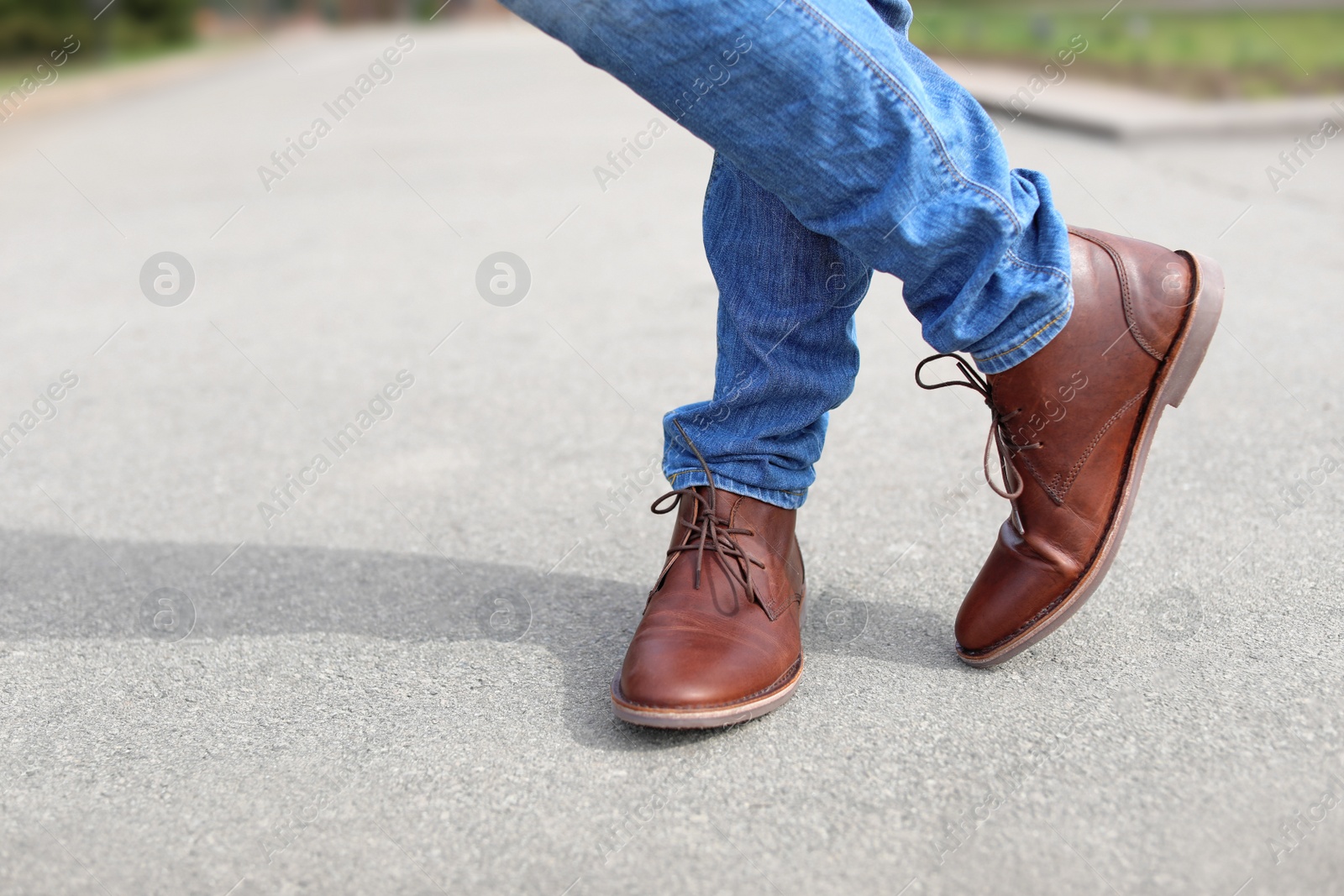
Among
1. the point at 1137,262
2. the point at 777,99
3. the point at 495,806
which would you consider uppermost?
the point at 777,99

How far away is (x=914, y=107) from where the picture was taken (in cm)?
129

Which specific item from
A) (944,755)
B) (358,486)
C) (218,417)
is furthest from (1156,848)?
(218,417)

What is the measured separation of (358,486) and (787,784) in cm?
132

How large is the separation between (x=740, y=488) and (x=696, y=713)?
1.06ft

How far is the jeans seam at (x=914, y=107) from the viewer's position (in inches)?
49.7

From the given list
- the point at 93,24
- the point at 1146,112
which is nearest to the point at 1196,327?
the point at 1146,112

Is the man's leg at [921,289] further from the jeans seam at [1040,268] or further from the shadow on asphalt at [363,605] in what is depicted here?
the shadow on asphalt at [363,605]

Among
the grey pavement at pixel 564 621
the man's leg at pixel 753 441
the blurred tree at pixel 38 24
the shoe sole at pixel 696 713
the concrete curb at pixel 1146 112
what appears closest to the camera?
the grey pavement at pixel 564 621

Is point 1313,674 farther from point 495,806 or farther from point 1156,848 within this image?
point 495,806

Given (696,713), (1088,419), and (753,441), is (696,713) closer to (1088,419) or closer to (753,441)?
(753,441)

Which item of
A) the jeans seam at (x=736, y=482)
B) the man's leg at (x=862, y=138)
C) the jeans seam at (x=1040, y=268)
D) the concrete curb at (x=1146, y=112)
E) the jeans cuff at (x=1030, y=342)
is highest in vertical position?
the man's leg at (x=862, y=138)

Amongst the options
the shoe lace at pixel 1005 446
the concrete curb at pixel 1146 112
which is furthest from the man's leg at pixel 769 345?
the concrete curb at pixel 1146 112

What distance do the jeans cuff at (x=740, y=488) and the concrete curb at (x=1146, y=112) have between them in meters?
4.45

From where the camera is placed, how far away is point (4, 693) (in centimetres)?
162
